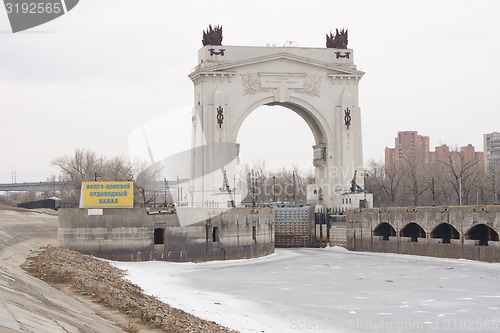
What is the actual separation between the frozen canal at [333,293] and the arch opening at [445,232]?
10.6ft

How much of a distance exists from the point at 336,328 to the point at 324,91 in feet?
200

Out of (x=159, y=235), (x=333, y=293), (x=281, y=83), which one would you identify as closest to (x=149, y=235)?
(x=159, y=235)

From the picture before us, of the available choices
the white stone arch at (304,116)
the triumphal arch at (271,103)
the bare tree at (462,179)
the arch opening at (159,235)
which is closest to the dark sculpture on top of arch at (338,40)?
the triumphal arch at (271,103)

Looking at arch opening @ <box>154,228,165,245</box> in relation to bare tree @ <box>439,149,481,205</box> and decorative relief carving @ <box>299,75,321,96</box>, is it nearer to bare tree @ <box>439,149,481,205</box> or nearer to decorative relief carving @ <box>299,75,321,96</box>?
decorative relief carving @ <box>299,75,321,96</box>

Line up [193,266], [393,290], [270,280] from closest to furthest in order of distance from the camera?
[393,290] → [270,280] → [193,266]

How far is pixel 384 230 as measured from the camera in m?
77.1

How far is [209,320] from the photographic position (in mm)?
30469

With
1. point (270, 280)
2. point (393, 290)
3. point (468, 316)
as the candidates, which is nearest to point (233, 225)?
point (270, 280)

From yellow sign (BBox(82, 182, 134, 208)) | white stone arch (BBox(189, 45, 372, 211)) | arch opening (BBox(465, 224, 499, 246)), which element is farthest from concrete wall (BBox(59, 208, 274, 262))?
white stone arch (BBox(189, 45, 372, 211))

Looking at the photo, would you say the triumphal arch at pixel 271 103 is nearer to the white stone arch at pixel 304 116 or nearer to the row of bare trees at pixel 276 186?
the white stone arch at pixel 304 116

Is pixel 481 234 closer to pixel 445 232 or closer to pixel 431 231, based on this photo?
pixel 445 232

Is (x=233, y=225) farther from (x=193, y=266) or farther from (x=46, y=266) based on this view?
(x=46, y=266)

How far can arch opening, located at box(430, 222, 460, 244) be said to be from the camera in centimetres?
6512

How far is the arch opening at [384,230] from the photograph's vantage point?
250ft
